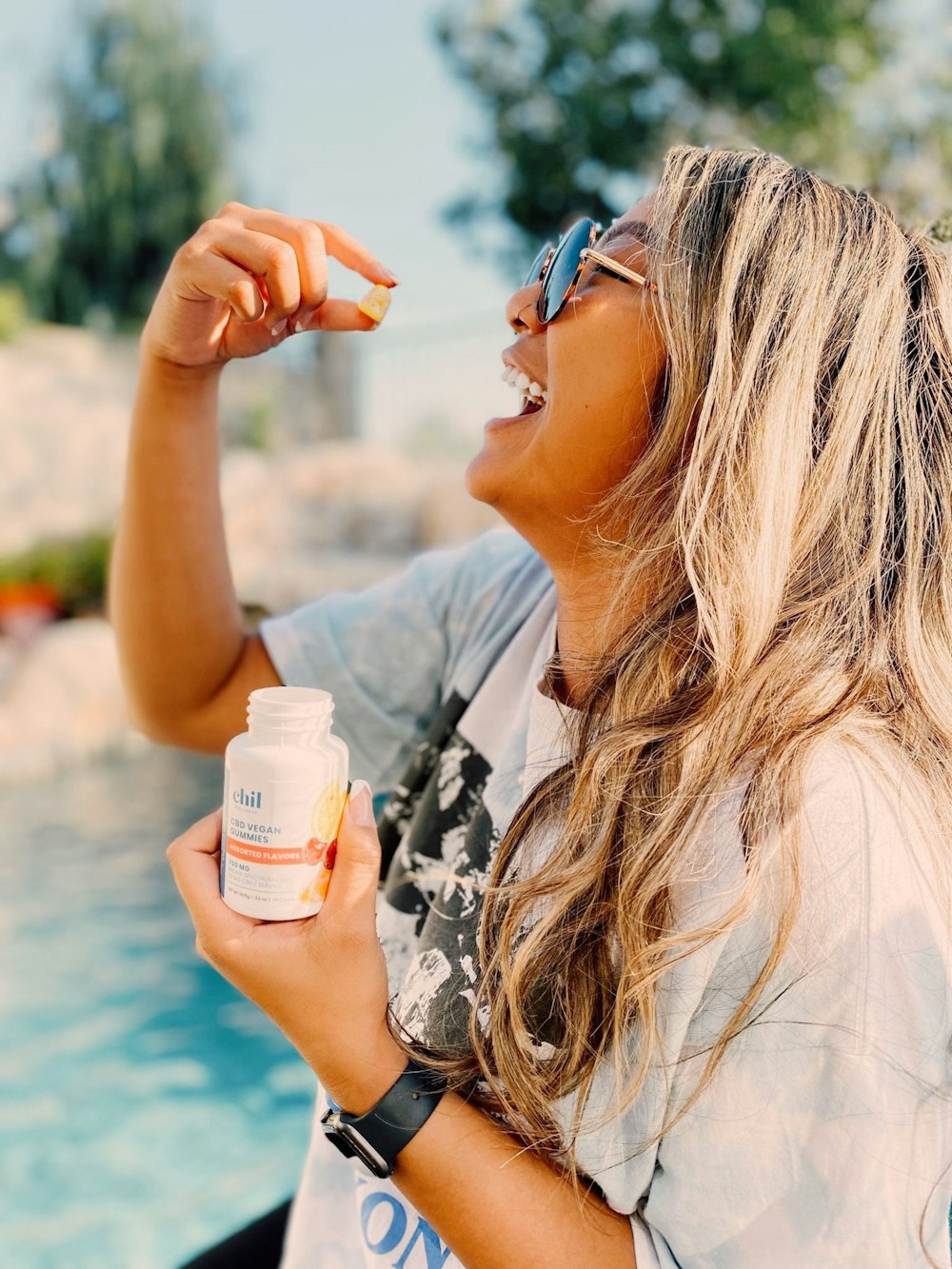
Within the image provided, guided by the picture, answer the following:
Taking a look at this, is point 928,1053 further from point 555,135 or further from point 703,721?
point 555,135

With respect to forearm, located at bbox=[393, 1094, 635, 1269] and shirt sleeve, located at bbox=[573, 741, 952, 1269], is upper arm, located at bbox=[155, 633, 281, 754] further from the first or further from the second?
shirt sleeve, located at bbox=[573, 741, 952, 1269]

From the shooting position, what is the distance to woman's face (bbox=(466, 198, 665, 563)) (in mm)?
1410

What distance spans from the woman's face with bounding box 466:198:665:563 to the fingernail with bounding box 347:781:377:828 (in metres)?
0.52

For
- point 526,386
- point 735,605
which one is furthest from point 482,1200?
point 526,386

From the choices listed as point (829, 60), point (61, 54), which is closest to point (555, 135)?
point (829, 60)

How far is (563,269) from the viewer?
1.46 metres

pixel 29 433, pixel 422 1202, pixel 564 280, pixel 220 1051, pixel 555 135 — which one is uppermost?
pixel 555 135

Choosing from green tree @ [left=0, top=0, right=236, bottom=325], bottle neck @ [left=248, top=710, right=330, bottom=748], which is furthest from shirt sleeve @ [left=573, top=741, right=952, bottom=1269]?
green tree @ [left=0, top=0, right=236, bottom=325]

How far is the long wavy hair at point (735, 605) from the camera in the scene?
3.84 ft

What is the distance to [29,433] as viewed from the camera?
1506cm

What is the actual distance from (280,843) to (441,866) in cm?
51

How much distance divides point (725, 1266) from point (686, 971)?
0.31 meters

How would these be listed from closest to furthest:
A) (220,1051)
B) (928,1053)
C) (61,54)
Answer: (928,1053), (220,1051), (61,54)

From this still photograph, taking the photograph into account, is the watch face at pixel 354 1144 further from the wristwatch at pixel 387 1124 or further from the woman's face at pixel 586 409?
the woman's face at pixel 586 409
